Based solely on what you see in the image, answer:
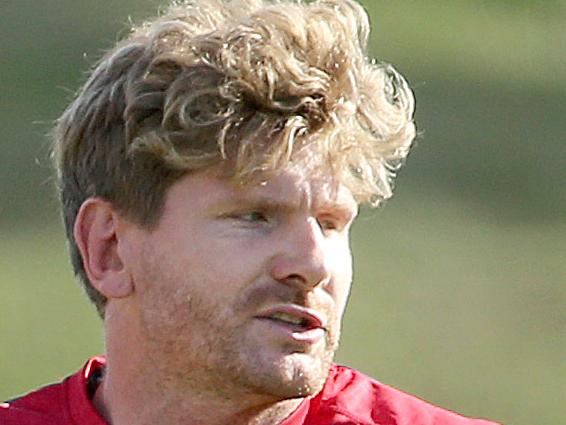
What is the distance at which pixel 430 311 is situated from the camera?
6172 mm

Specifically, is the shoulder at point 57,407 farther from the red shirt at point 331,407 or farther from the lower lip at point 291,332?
the lower lip at point 291,332

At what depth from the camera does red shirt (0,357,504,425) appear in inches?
116

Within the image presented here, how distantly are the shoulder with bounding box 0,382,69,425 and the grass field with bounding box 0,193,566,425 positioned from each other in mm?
2473

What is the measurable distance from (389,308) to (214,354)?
3.48 metres

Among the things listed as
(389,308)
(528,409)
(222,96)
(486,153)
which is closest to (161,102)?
(222,96)

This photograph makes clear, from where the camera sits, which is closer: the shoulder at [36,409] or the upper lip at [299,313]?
the upper lip at [299,313]

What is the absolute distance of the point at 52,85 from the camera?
26.8 feet

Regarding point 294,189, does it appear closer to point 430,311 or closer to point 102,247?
point 102,247

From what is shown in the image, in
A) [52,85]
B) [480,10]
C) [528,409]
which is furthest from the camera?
[480,10]

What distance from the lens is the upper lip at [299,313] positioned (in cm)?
273

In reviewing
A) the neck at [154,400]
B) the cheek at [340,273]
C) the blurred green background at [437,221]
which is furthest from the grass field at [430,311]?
the cheek at [340,273]

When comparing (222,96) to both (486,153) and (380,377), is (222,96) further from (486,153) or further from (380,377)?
(486,153)

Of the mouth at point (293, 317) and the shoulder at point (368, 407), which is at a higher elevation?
the mouth at point (293, 317)

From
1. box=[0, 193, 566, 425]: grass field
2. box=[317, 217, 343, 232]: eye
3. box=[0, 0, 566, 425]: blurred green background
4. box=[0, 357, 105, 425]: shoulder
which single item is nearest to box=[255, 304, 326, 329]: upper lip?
box=[317, 217, 343, 232]: eye
